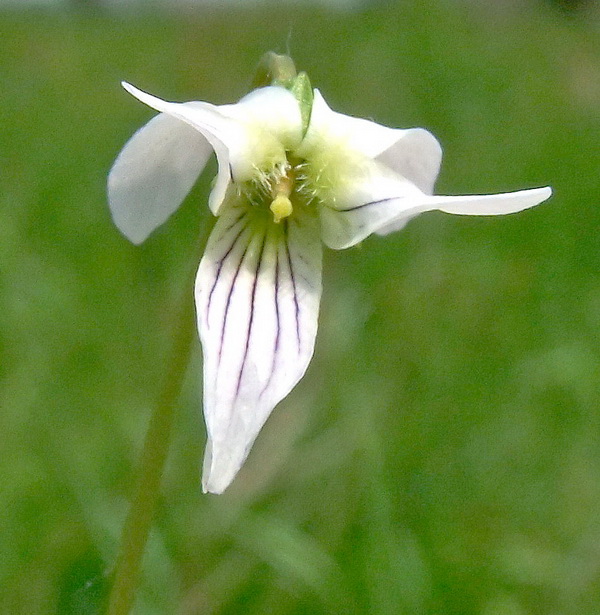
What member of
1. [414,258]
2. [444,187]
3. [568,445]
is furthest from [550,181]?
[568,445]

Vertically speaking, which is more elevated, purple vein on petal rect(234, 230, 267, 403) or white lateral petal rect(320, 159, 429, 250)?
white lateral petal rect(320, 159, 429, 250)

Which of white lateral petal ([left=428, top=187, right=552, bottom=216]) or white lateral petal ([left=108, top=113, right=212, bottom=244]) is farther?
white lateral petal ([left=108, top=113, right=212, bottom=244])

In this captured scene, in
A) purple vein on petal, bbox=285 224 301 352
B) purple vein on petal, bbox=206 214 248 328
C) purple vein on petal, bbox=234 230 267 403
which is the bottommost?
purple vein on petal, bbox=234 230 267 403

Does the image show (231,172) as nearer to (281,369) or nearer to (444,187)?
(281,369)

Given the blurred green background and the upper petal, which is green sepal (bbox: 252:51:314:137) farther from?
the blurred green background

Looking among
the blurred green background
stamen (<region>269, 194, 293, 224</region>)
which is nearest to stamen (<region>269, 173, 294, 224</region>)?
stamen (<region>269, 194, 293, 224</region>)

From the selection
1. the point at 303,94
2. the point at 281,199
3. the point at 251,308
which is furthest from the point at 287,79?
the point at 251,308

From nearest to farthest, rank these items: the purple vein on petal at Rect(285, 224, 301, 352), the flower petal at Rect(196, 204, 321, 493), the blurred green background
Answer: the flower petal at Rect(196, 204, 321, 493)
the purple vein on petal at Rect(285, 224, 301, 352)
the blurred green background

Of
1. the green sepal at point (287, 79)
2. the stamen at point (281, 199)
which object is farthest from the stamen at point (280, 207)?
the green sepal at point (287, 79)
